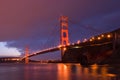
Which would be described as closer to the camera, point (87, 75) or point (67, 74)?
point (87, 75)

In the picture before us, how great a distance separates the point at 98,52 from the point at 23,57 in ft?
193

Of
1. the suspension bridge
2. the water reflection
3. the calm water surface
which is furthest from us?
the suspension bridge

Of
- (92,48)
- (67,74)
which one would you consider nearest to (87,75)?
(67,74)

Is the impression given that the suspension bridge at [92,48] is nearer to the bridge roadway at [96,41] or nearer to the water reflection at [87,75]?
the bridge roadway at [96,41]

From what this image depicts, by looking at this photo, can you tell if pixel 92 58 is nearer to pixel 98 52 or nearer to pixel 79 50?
pixel 98 52

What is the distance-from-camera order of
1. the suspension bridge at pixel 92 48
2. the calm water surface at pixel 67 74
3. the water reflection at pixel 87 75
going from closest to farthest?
the water reflection at pixel 87 75
the calm water surface at pixel 67 74
the suspension bridge at pixel 92 48

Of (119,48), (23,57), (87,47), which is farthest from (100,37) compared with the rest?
(23,57)

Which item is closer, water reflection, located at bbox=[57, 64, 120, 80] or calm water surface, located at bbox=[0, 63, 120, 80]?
water reflection, located at bbox=[57, 64, 120, 80]

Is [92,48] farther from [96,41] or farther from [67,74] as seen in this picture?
[67,74]

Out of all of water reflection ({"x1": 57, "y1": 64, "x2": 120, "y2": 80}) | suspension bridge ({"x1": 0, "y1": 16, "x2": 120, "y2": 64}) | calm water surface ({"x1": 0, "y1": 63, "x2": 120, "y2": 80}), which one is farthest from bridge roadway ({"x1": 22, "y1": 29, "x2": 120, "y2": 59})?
water reflection ({"x1": 57, "y1": 64, "x2": 120, "y2": 80})

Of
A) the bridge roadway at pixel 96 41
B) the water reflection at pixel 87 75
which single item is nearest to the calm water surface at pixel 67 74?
the water reflection at pixel 87 75

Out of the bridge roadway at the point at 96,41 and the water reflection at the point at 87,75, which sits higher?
the bridge roadway at the point at 96,41

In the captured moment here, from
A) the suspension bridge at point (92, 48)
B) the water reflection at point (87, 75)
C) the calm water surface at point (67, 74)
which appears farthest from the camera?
the suspension bridge at point (92, 48)

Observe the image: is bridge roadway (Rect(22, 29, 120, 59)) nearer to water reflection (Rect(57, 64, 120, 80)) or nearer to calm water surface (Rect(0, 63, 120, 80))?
calm water surface (Rect(0, 63, 120, 80))
